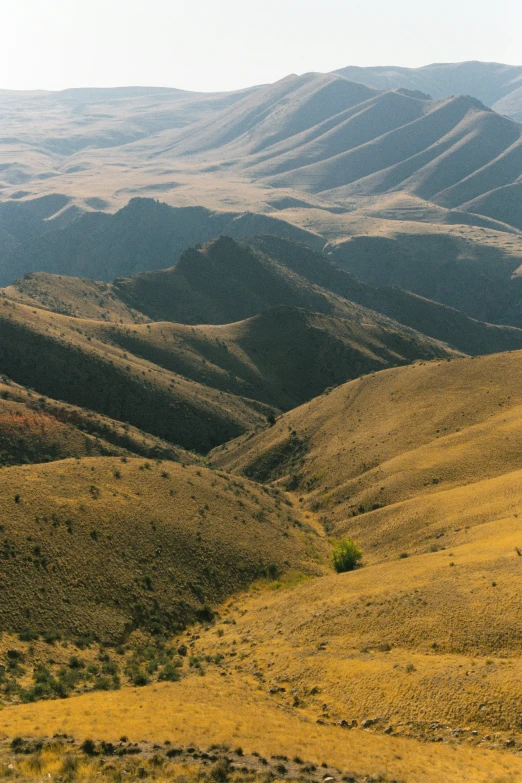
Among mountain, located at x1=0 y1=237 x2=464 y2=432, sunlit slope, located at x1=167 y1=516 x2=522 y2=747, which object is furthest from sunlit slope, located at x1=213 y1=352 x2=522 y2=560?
mountain, located at x1=0 y1=237 x2=464 y2=432

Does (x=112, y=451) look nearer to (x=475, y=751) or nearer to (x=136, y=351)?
(x=136, y=351)

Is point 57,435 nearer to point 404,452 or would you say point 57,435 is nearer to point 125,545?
point 125,545

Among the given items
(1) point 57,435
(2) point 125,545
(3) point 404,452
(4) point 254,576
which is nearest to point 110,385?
(1) point 57,435

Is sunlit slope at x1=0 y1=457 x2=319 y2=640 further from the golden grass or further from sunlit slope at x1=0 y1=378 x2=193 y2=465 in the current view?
the golden grass

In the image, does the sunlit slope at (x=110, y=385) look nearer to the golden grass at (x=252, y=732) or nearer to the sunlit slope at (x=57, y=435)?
the sunlit slope at (x=57, y=435)

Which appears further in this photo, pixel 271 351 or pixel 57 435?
pixel 271 351

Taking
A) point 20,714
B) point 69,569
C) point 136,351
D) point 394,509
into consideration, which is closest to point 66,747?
point 20,714
